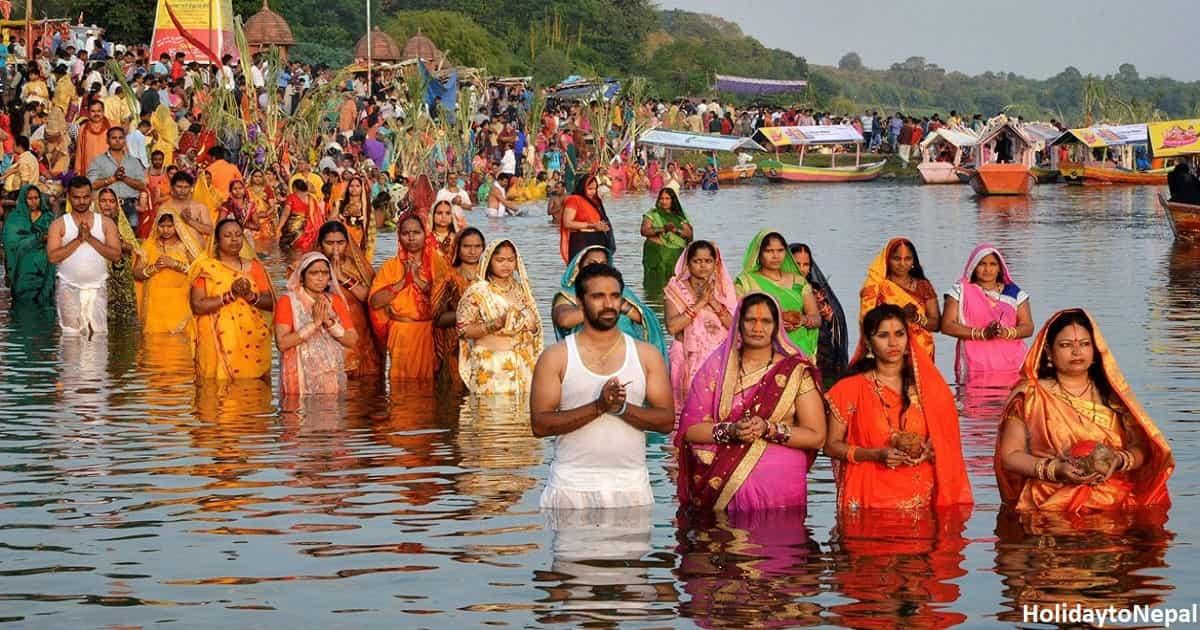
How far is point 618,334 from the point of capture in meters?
7.45

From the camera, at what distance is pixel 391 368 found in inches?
513

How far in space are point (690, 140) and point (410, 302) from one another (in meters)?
34.1

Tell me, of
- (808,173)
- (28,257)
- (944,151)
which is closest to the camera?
(28,257)

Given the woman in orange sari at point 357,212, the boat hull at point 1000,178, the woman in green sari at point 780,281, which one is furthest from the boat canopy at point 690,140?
the woman in green sari at point 780,281

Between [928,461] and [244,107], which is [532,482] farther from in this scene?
[244,107]

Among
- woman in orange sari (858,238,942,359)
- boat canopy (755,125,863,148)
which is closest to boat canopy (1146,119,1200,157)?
boat canopy (755,125,863,148)

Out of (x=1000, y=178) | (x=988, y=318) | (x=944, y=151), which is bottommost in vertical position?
(x=988, y=318)

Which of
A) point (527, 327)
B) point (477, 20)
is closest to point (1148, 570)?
point (527, 327)

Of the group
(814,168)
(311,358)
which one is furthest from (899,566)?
(814,168)

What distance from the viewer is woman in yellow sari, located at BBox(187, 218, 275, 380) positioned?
1226 cm

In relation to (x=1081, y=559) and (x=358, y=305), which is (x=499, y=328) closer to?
(x=358, y=305)

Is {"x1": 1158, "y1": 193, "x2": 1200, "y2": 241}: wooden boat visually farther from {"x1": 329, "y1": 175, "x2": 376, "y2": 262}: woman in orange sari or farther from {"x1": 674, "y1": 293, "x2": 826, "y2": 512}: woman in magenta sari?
{"x1": 674, "y1": 293, "x2": 826, "y2": 512}: woman in magenta sari

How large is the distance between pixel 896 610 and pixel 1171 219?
20.6m

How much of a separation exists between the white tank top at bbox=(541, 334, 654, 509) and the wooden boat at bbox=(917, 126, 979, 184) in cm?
4208
